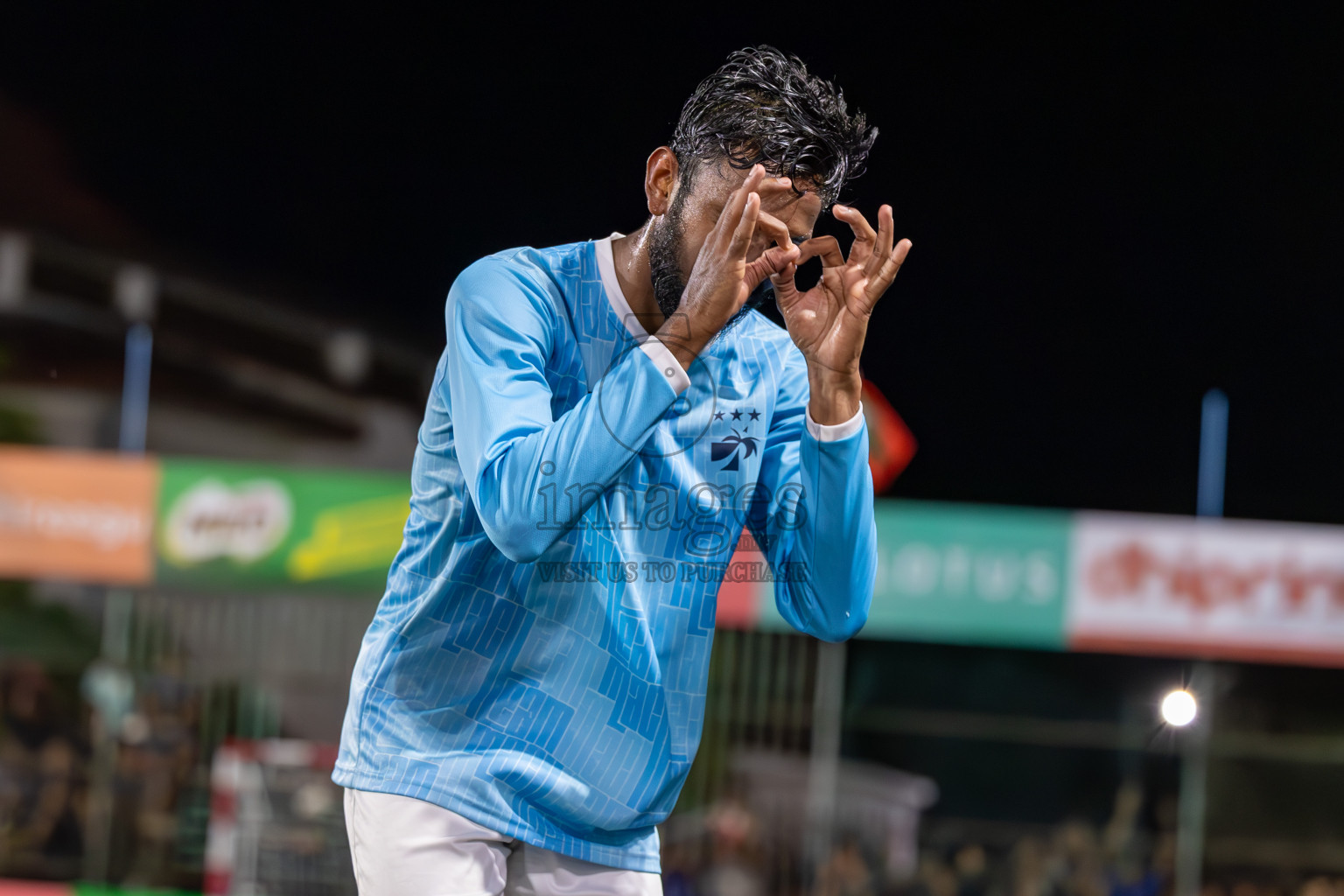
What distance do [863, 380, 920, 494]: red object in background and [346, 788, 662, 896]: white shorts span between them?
599cm

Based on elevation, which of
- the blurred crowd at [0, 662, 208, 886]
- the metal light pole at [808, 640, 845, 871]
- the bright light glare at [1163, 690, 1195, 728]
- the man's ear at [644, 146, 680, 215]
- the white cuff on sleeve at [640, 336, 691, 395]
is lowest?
the blurred crowd at [0, 662, 208, 886]

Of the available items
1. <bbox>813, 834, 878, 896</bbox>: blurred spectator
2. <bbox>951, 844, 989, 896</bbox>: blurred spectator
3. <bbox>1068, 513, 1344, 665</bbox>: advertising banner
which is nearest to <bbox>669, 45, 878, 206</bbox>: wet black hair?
<bbox>1068, 513, 1344, 665</bbox>: advertising banner

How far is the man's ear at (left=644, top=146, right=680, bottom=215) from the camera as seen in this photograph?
1580 millimetres

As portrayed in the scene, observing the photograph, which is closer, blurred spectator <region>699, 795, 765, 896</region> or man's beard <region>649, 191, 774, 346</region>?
man's beard <region>649, 191, 774, 346</region>

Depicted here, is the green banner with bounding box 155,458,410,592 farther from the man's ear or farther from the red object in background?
the man's ear

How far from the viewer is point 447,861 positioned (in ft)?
4.42

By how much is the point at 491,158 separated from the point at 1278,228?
16.5 ft

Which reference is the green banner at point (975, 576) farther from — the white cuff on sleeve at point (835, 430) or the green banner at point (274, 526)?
the white cuff on sleeve at point (835, 430)

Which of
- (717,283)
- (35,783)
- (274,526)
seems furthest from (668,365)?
(35,783)

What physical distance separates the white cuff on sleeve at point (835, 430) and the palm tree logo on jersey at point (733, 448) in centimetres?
8

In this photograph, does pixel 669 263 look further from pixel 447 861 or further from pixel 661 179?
pixel 447 861

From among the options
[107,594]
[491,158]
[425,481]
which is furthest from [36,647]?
[425,481]

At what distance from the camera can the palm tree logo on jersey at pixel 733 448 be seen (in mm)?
1495

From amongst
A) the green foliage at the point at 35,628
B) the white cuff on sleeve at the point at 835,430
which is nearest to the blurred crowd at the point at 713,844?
the green foliage at the point at 35,628
